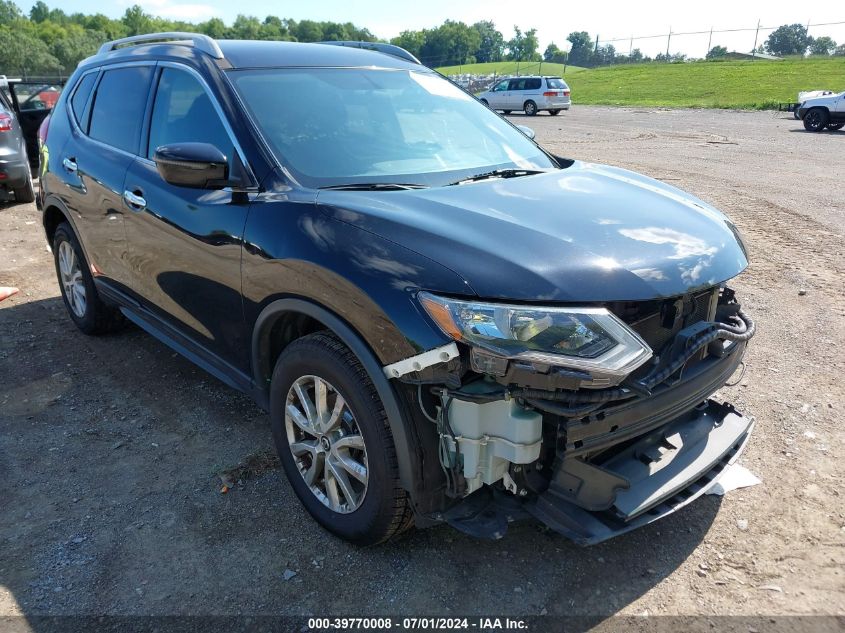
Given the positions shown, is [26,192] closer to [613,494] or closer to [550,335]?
[550,335]

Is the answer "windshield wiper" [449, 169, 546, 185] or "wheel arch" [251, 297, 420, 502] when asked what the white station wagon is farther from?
"wheel arch" [251, 297, 420, 502]

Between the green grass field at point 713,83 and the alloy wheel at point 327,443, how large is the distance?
1233 inches

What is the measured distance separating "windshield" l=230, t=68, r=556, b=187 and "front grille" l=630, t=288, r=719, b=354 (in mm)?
1147

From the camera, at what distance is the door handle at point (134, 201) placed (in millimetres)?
3535

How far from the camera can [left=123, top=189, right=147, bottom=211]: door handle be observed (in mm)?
3535

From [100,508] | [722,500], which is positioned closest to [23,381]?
[100,508]

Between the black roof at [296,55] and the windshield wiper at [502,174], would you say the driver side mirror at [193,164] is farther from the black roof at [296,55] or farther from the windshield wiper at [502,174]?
the windshield wiper at [502,174]

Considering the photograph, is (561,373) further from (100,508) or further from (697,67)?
(697,67)

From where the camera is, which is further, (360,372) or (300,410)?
(300,410)

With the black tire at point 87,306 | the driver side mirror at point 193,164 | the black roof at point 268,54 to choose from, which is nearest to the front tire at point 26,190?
the black tire at point 87,306

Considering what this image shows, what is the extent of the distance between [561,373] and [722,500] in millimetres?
1522

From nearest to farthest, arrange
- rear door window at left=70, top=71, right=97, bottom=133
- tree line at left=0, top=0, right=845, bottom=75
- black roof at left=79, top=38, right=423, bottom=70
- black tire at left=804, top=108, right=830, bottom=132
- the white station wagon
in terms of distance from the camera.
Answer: black roof at left=79, top=38, right=423, bottom=70
rear door window at left=70, top=71, right=97, bottom=133
black tire at left=804, top=108, right=830, bottom=132
the white station wagon
tree line at left=0, top=0, right=845, bottom=75

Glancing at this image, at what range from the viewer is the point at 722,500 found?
305cm

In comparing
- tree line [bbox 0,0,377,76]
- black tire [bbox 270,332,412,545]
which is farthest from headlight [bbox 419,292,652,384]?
tree line [bbox 0,0,377,76]
